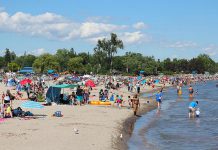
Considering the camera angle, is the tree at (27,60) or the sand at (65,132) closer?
the sand at (65,132)

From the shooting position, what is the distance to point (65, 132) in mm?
16828

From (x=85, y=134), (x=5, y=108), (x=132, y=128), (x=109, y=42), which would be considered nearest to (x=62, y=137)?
(x=85, y=134)

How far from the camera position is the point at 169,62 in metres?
168

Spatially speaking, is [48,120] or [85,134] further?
[48,120]

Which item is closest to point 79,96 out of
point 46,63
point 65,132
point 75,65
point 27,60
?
point 65,132

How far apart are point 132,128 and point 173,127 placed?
2.73 meters

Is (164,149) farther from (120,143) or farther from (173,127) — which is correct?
(173,127)

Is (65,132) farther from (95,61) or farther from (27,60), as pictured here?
(27,60)

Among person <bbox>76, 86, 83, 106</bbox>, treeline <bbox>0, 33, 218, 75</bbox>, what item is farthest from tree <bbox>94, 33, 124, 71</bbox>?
person <bbox>76, 86, 83, 106</bbox>

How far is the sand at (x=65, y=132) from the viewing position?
14.2 m

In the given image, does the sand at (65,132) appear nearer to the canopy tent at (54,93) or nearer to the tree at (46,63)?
the canopy tent at (54,93)

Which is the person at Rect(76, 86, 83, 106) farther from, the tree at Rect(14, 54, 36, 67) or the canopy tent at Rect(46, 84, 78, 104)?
the tree at Rect(14, 54, 36, 67)

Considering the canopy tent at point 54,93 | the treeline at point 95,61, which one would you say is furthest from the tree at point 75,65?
the canopy tent at point 54,93

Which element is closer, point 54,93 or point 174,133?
point 174,133
